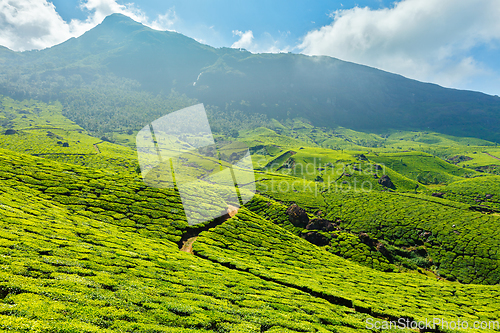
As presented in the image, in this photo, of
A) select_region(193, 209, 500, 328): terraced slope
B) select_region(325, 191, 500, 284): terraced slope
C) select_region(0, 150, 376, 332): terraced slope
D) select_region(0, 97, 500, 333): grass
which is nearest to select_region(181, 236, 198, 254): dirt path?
select_region(0, 97, 500, 333): grass

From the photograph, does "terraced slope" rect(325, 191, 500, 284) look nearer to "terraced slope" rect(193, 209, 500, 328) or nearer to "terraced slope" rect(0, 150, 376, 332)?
"terraced slope" rect(193, 209, 500, 328)

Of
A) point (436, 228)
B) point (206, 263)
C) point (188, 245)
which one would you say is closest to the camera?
point (206, 263)

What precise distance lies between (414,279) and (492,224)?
64472mm

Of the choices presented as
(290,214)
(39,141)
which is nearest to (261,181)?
(290,214)

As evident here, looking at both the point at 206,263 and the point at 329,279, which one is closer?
the point at 206,263

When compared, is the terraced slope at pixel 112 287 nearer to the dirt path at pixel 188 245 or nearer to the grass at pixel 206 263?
the grass at pixel 206 263

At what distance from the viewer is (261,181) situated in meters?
145

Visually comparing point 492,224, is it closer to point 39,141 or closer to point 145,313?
point 145,313

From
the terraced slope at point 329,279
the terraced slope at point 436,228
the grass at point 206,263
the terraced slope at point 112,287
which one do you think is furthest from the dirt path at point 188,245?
the terraced slope at point 436,228

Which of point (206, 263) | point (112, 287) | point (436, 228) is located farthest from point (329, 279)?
point (436, 228)

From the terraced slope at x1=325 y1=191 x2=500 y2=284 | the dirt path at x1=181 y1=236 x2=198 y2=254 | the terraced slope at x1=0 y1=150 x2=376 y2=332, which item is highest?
the terraced slope at x1=0 y1=150 x2=376 y2=332

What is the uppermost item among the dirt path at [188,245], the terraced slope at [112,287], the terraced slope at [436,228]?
the terraced slope at [112,287]

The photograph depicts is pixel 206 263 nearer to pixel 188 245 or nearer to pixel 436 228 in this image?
pixel 188 245

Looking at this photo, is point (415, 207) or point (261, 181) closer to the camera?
point (415, 207)
